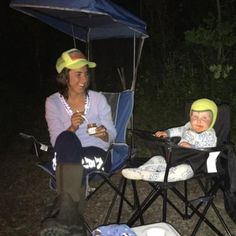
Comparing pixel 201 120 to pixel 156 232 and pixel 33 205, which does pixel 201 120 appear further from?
pixel 33 205

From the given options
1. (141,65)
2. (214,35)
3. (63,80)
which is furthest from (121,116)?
(141,65)

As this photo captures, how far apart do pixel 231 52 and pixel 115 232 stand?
5266 mm

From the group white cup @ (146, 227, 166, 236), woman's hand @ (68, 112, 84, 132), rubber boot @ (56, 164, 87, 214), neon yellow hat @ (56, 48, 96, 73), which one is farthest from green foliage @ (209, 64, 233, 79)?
white cup @ (146, 227, 166, 236)

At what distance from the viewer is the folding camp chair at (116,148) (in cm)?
301

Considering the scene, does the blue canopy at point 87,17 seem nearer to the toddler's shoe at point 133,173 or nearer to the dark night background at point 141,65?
the dark night background at point 141,65

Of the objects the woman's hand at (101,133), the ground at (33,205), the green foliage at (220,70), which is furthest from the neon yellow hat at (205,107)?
the green foliage at (220,70)

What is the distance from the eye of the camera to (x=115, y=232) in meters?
2.22

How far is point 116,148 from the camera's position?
329cm

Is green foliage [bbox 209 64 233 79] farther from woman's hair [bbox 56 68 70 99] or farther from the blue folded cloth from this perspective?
the blue folded cloth

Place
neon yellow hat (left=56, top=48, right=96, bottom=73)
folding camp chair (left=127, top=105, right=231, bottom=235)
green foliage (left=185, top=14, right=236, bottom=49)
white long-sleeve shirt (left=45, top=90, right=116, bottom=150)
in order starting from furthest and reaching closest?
green foliage (left=185, top=14, right=236, bottom=49), white long-sleeve shirt (left=45, top=90, right=116, bottom=150), neon yellow hat (left=56, top=48, right=96, bottom=73), folding camp chair (left=127, top=105, right=231, bottom=235)

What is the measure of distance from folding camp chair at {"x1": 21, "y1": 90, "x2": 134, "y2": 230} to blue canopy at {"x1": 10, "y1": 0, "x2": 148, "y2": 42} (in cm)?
52

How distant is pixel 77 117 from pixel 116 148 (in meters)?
0.41

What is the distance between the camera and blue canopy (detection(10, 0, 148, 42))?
2910 millimetres

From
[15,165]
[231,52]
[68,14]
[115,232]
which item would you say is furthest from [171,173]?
[231,52]
